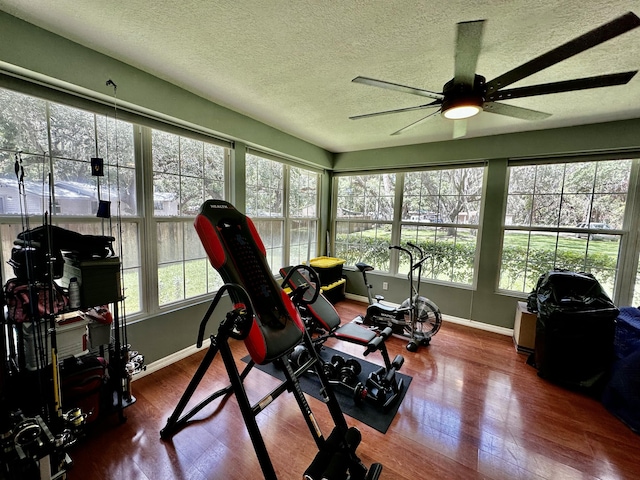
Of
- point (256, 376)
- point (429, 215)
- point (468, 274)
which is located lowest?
point (256, 376)

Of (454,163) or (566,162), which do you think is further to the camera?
(454,163)

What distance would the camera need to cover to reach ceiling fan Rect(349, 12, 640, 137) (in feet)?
3.44

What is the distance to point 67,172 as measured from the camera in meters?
1.87

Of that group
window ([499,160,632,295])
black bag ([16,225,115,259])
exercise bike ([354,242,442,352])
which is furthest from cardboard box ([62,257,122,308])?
window ([499,160,632,295])

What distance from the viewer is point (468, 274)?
3.66 m

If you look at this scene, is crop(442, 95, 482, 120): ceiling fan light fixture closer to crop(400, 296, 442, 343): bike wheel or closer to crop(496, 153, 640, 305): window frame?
crop(400, 296, 442, 343): bike wheel

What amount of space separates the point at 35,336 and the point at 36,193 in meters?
0.97

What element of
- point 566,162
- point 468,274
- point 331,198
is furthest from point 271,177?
point 566,162

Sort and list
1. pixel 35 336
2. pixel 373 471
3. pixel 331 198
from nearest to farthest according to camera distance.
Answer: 1. pixel 373 471
2. pixel 35 336
3. pixel 331 198

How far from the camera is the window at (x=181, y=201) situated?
7.91 feet

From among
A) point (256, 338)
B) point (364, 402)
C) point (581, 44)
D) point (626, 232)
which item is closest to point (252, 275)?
point (256, 338)

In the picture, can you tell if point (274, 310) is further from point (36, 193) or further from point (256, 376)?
point (36, 193)

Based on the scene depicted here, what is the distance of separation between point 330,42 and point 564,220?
3.39 metres

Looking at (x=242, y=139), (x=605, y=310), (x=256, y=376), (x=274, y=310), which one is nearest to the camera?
(x=274, y=310)
